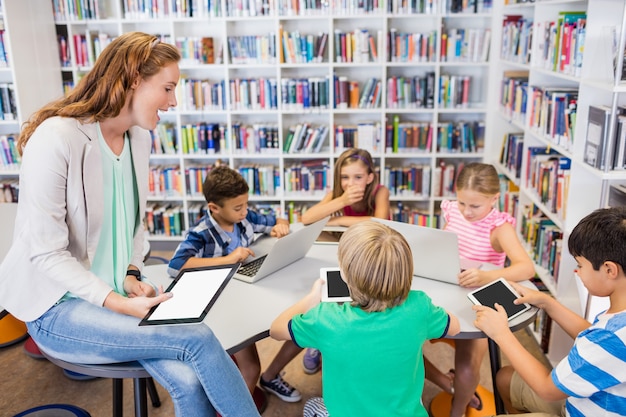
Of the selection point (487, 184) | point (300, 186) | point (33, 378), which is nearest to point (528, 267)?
point (487, 184)

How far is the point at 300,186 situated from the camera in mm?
4277

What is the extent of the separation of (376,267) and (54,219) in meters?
0.83

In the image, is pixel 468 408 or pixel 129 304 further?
pixel 468 408

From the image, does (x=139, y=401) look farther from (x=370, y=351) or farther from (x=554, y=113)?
(x=554, y=113)

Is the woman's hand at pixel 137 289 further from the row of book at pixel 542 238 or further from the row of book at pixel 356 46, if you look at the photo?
the row of book at pixel 356 46

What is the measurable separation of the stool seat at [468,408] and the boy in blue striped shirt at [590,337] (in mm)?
607

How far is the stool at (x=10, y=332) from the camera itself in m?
2.95

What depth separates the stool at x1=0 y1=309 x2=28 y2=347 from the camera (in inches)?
116

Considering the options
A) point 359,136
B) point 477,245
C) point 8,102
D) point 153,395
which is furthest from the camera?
point 359,136

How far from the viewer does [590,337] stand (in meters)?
1.31

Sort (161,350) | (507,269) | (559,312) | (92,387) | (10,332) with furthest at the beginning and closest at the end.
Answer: (10,332) → (92,387) → (507,269) → (559,312) → (161,350)

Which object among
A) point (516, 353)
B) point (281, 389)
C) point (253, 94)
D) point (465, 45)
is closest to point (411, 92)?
point (465, 45)

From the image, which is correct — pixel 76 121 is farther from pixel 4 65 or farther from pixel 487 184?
pixel 4 65

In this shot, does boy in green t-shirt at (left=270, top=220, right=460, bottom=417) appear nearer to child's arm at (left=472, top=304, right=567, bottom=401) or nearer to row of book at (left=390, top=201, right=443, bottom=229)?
child's arm at (left=472, top=304, right=567, bottom=401)
